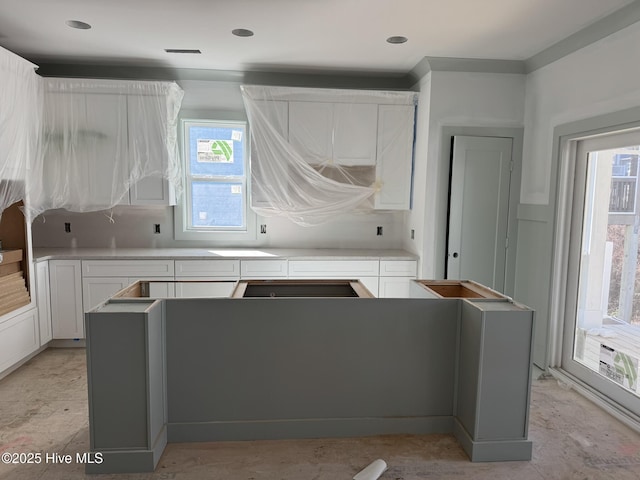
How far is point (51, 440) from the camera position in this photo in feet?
7.63

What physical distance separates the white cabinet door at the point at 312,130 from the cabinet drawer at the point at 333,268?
911 millimetres

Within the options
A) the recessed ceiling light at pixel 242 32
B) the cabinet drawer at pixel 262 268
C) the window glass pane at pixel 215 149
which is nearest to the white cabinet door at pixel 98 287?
the cabinet drawer at pixel 262 268

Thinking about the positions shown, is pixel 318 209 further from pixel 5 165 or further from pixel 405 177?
pixel 5 165

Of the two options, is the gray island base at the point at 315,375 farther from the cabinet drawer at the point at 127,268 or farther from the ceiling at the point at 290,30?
the ceiling at the point at 290,30

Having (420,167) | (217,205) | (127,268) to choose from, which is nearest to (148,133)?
(217,205)

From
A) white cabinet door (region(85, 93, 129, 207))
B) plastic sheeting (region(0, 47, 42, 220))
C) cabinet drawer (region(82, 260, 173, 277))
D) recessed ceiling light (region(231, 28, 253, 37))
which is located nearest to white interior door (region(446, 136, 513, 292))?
recessed ceiling light (region(231, 28, 253, 37))

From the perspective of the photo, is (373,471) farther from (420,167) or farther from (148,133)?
(148,133)

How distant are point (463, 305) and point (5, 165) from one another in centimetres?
318

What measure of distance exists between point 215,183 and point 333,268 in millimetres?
1441

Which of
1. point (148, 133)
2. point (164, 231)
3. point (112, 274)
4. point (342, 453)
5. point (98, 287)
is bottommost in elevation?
point (342, 453)

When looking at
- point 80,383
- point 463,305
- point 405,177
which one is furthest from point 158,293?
point 405,177

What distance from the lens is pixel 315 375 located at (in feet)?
7.52

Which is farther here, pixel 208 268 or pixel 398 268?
pixel 398 268

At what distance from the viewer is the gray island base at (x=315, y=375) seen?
204 cm
